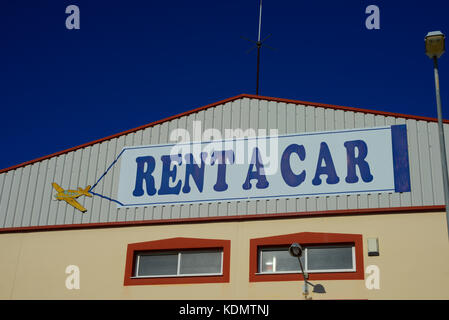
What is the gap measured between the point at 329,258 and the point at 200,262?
12.0 ft

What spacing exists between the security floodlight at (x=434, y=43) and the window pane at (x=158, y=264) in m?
9.01

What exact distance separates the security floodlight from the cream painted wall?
4598 mm

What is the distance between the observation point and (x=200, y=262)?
1741 centimetres

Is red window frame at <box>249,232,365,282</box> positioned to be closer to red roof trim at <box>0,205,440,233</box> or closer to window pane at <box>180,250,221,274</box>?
red roof trim at <box>0,205,440,233</box>

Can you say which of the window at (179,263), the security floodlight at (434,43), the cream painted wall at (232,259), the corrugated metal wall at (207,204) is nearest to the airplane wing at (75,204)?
the corrugated metal wall at (207,204)

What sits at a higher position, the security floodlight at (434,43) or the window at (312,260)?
the security floodlight at (434,43)

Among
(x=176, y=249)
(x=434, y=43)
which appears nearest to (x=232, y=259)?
(x=176, y=249)

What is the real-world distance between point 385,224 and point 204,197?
5254 millimetres

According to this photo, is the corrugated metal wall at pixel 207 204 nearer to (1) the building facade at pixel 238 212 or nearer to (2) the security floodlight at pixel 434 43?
(1) the building facade at pixel 238 212

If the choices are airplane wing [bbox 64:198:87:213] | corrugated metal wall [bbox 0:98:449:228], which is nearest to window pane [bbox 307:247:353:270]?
corrugated metal wall [bbox 0:98:449:228]

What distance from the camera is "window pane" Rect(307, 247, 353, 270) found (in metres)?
16.2

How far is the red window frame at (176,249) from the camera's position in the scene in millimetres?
16969

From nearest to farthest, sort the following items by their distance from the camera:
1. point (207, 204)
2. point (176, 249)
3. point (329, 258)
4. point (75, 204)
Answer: point (329, 258), point (176, 249), point (207, 204), point (75, 204)

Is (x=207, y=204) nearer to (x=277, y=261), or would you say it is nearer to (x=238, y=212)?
(x=238, y=212)
